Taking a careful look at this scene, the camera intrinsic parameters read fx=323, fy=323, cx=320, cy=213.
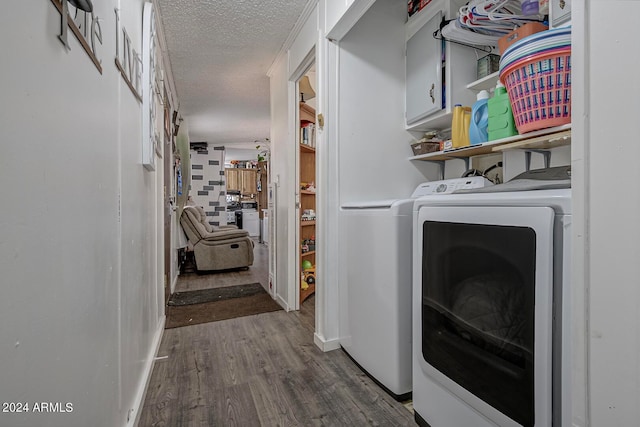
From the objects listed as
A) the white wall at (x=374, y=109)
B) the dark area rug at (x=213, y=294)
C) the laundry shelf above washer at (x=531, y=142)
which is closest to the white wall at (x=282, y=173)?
the dark area rug at (x=213, y=294)

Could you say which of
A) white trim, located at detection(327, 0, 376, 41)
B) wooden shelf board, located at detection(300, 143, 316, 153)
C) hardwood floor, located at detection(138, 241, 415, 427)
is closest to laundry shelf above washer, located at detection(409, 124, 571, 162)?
white trim, located at detection(327, 0, 376, 41)

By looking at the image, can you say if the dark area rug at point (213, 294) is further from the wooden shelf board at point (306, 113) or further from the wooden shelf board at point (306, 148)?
the wooden shelf board at point (306, 113)

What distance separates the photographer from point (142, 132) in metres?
1.55

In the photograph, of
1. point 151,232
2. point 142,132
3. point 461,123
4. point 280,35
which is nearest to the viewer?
point 142,132

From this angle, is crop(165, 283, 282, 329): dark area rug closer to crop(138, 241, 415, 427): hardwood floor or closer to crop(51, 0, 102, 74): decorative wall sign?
crop(138, 241, 415, 427): hardwood floor

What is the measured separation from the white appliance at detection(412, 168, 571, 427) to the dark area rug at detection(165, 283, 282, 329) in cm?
189

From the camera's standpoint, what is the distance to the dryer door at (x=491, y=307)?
90cm

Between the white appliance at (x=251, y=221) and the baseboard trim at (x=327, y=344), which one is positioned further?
the white appliance at (x=251, y=221)

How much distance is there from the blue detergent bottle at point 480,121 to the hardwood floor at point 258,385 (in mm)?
1346

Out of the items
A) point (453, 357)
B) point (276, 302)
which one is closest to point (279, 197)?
point (276, 302)

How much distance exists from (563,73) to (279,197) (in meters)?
2.45

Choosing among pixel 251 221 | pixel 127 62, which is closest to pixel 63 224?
pixel 127 62

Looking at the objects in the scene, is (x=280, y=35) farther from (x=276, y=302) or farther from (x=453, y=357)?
(x=453, y=357)

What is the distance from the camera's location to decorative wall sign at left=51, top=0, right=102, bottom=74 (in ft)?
2.17
